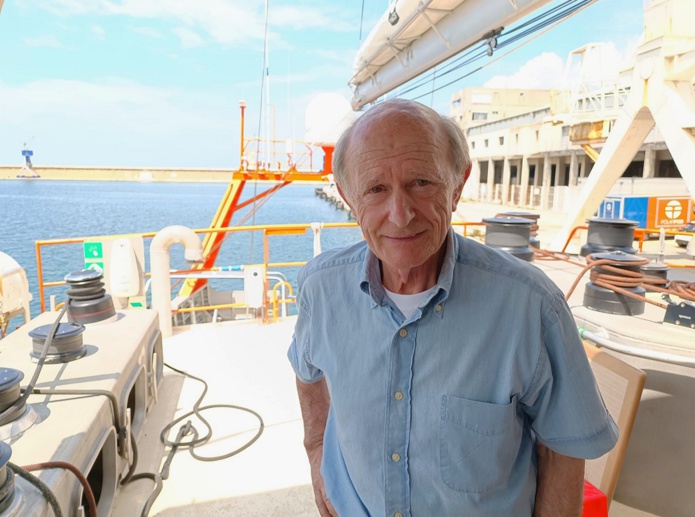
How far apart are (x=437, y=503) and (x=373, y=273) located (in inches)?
22.9

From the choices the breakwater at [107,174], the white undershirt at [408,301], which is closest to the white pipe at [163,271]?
the white undershirt at [408,301]

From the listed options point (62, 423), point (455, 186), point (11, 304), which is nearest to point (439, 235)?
point (455, 186)

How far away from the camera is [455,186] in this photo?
1.25 meters

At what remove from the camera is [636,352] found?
7.27 feet

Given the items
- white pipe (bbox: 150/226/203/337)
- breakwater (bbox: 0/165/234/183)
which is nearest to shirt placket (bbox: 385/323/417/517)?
white pipe (bbox: 150/226/203/337)

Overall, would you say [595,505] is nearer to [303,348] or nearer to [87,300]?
[303,348]

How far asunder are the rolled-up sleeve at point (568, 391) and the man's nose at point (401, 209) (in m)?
0.39

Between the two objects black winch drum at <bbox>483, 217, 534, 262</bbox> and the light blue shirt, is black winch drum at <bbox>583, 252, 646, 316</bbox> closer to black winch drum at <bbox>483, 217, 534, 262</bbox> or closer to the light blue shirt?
black winch drum at <bbox>483, 217, 534, 262</bbox>

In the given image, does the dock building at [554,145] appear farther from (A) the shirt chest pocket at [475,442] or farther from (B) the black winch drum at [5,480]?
(B) the black winch drum at [5,480]

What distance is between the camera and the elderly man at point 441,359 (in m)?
1.09

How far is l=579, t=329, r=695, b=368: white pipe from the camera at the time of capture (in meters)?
2.11

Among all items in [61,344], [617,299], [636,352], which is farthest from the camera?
[617,299]

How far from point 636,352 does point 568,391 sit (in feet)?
4.66

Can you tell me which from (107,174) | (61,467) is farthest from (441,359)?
(107,174)
